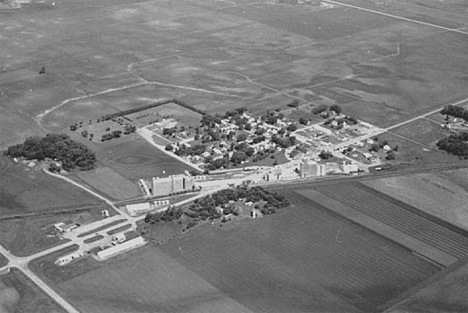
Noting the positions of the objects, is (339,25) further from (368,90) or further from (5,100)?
(5,100)

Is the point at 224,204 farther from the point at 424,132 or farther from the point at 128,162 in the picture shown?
the point at 424,132

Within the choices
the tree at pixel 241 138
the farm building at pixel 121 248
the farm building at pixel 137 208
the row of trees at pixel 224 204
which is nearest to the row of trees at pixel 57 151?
the farm building at pixel 137 208

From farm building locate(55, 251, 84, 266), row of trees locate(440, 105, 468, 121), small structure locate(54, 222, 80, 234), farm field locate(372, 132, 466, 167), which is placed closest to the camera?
farm building locate(55, 251, 84, 266)

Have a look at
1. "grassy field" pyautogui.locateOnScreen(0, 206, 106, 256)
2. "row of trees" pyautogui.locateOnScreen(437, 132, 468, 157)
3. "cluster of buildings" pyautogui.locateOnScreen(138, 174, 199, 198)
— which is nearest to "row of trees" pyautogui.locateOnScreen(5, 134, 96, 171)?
"cluster of buildings" pyautogui.locateOnScreen(138, 174, 199, 198)

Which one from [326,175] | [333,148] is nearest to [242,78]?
[333,148]

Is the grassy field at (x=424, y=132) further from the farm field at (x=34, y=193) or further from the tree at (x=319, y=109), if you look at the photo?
the farm field at (x=34, y=193)

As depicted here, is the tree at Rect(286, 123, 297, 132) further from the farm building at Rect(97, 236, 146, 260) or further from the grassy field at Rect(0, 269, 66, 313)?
the grassy field at Rect(0, 269, 66, 313)

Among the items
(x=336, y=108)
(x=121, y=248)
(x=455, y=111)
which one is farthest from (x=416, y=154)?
(x=121, y=248)
